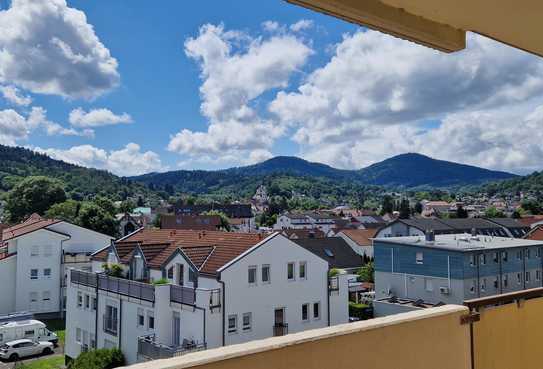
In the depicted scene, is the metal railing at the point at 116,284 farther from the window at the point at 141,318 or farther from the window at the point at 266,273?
the window at the point at 266,273

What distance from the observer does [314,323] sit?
17438 millimetres

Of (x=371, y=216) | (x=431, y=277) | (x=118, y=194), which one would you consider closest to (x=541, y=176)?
(x=371, y=216)

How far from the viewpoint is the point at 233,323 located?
15.2 meters

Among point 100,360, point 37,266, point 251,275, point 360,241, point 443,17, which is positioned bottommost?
point 100,360

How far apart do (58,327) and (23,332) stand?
4.03 meters

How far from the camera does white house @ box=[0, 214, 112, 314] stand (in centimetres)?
2508

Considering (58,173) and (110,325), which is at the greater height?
(58,173)

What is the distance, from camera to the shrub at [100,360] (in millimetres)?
15180

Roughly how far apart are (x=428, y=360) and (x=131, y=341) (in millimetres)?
15319

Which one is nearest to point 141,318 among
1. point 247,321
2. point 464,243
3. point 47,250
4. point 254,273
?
point 247,321

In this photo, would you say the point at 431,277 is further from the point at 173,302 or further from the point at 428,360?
the point at 428,360

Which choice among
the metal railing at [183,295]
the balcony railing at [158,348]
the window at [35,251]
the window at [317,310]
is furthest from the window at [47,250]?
the window at [317,310]

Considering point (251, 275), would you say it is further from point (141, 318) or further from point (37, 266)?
point (37, 266)

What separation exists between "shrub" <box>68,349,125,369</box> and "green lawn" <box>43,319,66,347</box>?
6.36 metres
